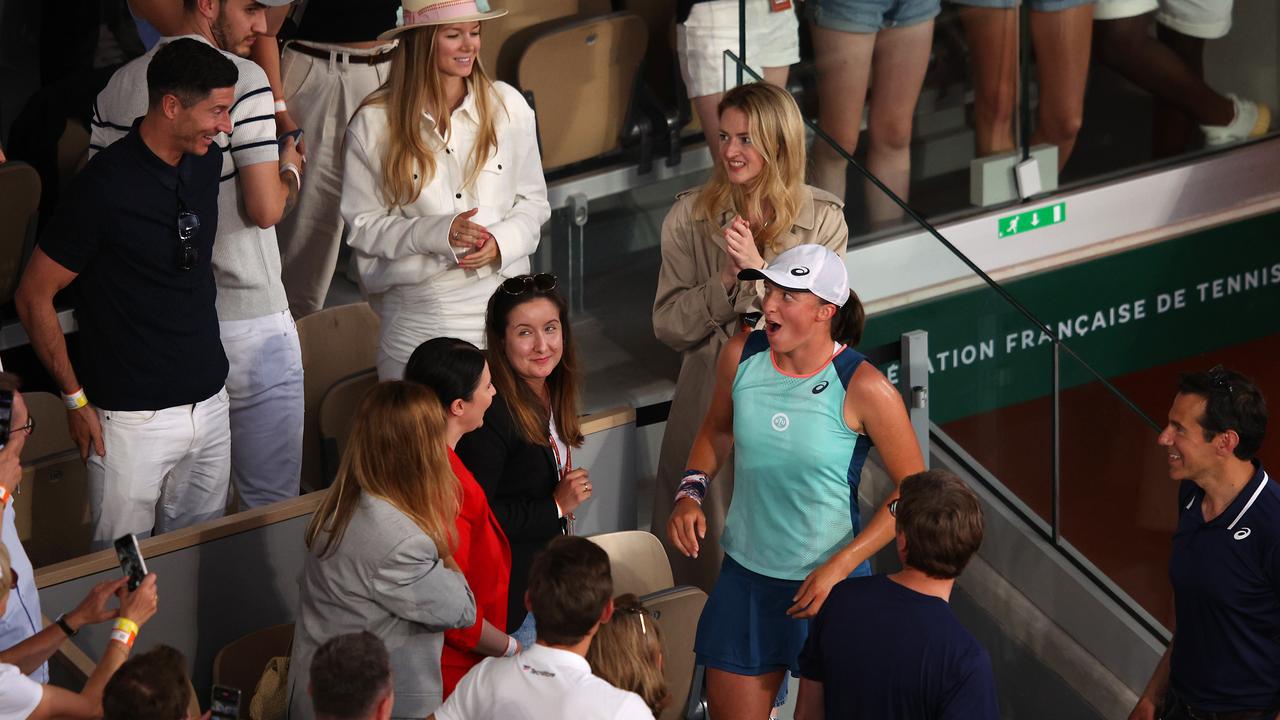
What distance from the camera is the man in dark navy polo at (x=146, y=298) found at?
3.96 m

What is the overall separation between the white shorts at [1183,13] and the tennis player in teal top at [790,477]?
4282 millimetres

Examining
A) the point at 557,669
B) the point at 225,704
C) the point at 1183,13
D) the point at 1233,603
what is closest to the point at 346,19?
the point at 225,704

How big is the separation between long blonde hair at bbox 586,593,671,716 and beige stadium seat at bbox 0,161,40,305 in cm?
282

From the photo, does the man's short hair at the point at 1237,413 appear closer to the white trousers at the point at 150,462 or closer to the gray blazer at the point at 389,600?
the gray blazer at the point at 389,600

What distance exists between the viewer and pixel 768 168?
4.29 meters

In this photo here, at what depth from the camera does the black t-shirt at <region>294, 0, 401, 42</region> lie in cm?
523

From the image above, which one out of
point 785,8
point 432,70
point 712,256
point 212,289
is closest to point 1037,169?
point 785,8

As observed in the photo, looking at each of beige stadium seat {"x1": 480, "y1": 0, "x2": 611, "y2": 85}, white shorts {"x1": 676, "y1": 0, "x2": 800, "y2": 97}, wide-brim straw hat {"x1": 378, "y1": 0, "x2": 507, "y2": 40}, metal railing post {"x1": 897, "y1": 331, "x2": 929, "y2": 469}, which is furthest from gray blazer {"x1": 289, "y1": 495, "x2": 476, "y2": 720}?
beige stadium seat {"x1": 480, "y1": 0, "x2": 611, "y2": 85}

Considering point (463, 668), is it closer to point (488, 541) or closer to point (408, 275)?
point (488, 541)

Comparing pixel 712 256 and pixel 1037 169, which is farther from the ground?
pixel 712 256

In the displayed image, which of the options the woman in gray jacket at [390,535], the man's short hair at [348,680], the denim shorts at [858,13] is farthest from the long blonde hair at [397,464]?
the denim shorts at [858,13]

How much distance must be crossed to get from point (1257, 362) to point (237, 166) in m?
5.90

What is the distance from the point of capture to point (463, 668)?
11.7 ft

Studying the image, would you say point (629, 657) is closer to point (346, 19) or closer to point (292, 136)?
point (292, 136)
